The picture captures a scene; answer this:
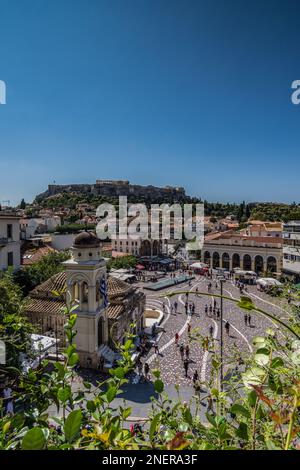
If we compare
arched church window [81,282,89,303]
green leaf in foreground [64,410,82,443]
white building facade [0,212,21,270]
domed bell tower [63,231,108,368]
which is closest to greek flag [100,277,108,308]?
domed bell tower [63,231,108,368]

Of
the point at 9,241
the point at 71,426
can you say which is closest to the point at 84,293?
the point at 9,241

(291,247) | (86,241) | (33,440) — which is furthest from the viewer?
(291,247)

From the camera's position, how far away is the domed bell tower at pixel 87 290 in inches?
529

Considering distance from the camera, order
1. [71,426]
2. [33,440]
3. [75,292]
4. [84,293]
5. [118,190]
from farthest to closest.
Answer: [118,190] → [75,292] → [84,293] → [71,426] → [33,440]

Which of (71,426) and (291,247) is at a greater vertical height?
(71,426)

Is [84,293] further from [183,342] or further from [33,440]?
[33,440]

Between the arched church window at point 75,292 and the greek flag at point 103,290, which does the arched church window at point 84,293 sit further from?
the greek flag at point 103,290

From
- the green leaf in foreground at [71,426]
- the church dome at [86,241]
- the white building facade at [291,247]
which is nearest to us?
the green leaf in foreground at [71,426]

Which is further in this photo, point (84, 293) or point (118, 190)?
point (118, 190)

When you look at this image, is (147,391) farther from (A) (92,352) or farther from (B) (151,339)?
(B) (151,339)

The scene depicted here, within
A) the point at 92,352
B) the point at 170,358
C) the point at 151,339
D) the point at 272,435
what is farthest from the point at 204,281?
the point at 272,435

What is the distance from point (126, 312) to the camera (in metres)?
15.8

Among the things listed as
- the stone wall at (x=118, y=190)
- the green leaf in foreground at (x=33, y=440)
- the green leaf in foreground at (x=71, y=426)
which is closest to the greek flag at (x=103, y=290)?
the green leaf in foreground at (x=71, y=426)

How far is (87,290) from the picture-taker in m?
14.1
